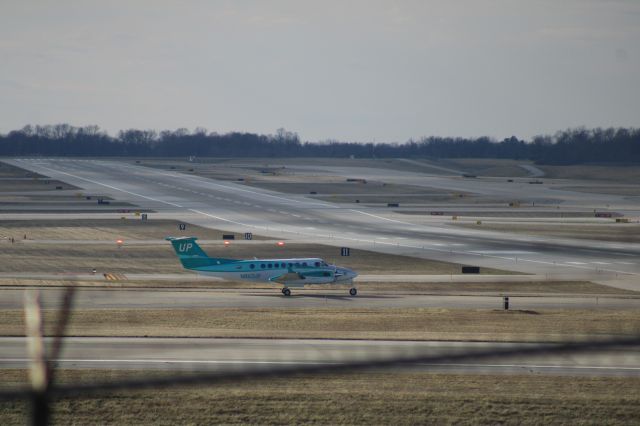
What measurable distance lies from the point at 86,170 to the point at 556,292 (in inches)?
6064

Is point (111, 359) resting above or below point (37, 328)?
below

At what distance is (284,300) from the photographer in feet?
147

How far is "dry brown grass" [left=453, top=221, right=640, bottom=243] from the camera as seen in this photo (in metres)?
76.9

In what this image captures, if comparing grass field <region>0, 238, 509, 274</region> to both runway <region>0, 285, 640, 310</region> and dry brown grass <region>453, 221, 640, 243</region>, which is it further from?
dry brown grass <region>453, 221, 640, 243</region>

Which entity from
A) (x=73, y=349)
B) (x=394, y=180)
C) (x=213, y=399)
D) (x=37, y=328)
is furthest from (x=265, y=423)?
(x=394, y=180)

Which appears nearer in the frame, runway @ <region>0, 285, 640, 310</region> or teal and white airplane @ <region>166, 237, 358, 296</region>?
runway @ <region>0, 285, 640, 310</region>

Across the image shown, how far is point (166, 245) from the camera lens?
7088 cm

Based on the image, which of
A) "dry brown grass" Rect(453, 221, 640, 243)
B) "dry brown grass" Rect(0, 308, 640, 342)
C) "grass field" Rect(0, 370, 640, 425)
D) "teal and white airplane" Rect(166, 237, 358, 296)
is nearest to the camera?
"grass field" Rect(0, 370, 640, 425)

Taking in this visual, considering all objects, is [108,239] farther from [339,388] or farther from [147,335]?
[339,388]

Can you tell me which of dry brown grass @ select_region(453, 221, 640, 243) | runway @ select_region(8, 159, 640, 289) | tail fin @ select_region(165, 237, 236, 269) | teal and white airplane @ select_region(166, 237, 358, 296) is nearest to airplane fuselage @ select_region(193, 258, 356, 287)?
teal and white airplane @ select_region(166, 237, 358, 296)

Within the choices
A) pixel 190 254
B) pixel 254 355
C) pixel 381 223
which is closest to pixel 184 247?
pixel 190 254

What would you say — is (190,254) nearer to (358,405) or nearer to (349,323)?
(349,323)

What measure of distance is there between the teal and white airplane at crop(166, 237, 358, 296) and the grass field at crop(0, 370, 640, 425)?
80.6 ft

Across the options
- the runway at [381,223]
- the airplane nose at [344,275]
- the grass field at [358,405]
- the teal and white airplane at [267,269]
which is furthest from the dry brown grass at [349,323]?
the runway at [381,223]
